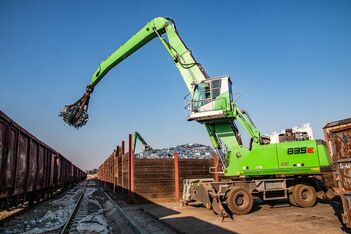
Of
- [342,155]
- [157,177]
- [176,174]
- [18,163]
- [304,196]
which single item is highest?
[18,163]

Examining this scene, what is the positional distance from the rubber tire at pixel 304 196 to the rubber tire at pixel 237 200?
2121 millimetres

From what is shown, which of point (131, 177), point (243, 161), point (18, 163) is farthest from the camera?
point (131, 177)

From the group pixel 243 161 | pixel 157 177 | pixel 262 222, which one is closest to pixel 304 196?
pixel 243 161

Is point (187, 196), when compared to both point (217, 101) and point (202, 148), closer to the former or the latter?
point (217, 101)

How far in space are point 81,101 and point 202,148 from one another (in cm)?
850

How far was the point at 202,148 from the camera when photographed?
18969mm

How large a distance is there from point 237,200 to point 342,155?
4.56 m

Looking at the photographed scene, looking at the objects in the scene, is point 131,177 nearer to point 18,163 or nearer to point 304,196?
point 18,163

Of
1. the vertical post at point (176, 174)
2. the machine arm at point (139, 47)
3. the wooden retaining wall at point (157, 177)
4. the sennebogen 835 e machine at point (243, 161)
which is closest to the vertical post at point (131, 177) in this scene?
the wooden retaining wall at point (157, 177)

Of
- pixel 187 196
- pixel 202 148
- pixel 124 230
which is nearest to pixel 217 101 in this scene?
pixel 187 196

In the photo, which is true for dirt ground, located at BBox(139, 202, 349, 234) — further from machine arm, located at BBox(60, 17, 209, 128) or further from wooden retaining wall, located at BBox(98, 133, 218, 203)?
machine arm, located at BBox(60, 17, 209, 128)

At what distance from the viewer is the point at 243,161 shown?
10305 millimetres

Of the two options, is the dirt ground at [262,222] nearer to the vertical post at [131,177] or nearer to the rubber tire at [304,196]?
the rubber tire at [304,196]

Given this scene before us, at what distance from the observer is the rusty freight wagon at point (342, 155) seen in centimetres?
569
